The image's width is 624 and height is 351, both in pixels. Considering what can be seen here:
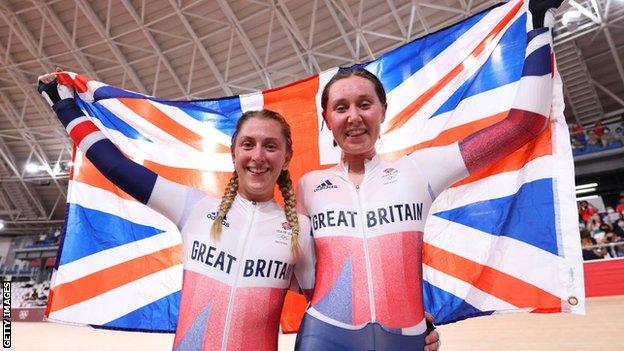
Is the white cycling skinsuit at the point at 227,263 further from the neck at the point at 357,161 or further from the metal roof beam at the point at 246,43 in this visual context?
the metal roof beam at the point at 246,43

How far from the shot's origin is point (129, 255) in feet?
9.63

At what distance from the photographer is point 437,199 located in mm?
2721

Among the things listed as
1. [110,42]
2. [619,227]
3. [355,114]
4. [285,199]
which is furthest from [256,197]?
[110,42]

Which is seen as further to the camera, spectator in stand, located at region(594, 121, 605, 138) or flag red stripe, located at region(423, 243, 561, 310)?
spectator in stand, located at region(594, 121, 605, 138)

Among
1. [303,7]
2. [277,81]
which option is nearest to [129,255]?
[303,7]

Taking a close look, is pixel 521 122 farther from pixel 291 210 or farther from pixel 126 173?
pixel 126 173

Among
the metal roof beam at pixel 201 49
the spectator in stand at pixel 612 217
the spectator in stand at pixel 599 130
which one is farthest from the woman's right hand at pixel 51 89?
the spectator in stand at pixel 599 130

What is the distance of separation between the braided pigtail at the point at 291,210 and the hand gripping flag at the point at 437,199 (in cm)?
102

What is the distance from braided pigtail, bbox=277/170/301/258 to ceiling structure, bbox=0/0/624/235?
1016cm

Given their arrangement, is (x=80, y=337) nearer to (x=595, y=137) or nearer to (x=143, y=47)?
(x=143, y=47)

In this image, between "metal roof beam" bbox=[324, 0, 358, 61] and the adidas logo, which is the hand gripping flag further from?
"metal roof beam" bbox=[324, 0, 358, 61]

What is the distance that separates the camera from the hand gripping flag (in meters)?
2.28

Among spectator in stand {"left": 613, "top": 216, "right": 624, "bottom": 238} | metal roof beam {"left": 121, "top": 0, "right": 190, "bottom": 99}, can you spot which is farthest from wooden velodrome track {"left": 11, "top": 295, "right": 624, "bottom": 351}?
metal roof beam {"left": 121, "top": 0, "right": 190, "bottom": 99}

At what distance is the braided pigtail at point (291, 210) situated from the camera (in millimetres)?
1909
